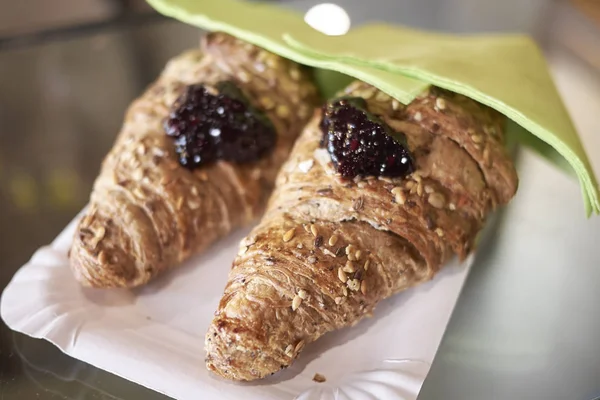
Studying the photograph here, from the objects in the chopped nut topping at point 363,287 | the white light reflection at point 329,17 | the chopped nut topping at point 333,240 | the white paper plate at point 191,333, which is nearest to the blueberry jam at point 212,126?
the white paper plate at point 191,333

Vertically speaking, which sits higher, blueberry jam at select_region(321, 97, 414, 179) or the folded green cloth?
the folded green cloth

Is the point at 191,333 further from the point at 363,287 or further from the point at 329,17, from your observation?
the point at 329,17

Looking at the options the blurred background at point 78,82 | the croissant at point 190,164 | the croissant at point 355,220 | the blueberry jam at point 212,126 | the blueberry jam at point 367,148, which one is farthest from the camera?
the blurred background at point 78,82

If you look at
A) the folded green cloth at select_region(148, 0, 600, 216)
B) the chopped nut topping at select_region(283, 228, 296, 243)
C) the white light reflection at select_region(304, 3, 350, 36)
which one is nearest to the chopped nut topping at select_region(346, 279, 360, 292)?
the chopped nut topping at select_region(283, 228, 296, 243)

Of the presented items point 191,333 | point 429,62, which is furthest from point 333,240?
point 429,62

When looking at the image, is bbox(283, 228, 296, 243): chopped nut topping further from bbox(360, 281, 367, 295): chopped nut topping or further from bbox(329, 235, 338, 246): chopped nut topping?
bbox(360, 281, 367, 295): chopped nut topping

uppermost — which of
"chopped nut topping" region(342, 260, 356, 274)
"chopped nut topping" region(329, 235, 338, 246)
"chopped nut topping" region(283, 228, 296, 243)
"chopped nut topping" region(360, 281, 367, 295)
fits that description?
"chopped nut topping" region(329, 235, 338, 246)

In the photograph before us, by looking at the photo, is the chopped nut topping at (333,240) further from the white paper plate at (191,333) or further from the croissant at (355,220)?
the white paper plate at (191,333)
